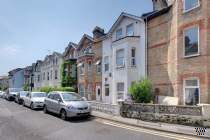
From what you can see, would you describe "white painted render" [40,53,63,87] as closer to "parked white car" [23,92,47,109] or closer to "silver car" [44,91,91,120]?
"parked white car" [23,92,47,109]

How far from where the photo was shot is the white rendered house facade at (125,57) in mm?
21562

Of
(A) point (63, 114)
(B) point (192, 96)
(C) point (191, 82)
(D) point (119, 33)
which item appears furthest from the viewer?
(D) point (119, 33)

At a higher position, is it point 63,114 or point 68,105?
point 68,105

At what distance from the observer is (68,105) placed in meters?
14.6

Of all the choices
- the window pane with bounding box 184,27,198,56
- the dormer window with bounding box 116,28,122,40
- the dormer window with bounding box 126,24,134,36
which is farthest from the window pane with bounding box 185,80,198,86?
the dormer window with bounding box 116,28,122,40

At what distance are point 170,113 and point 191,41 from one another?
5861 mm

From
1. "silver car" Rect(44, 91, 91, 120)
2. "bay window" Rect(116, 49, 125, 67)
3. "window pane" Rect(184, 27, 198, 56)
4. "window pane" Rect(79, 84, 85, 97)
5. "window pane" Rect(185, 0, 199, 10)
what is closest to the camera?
"silver car" Rect(44, 91, 91, 120)

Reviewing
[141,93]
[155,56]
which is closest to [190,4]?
[155,56]

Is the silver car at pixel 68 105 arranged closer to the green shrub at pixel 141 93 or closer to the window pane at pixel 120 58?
the green shrub at pixel 141 93

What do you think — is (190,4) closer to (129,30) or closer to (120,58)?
(129,30)

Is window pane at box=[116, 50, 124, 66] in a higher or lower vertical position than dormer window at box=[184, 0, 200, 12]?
lower

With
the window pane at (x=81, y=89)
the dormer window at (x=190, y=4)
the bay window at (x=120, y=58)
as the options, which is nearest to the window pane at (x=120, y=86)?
the bay window at (x=120, y=58)

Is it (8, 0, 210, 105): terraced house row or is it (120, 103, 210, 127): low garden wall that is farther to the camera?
(8, 0, 210, 105): terraced house row

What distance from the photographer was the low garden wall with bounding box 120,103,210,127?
39.3 feet
